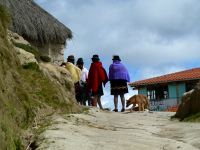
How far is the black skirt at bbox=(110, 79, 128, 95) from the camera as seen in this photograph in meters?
14.8

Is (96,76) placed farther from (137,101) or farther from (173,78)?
(173,78)

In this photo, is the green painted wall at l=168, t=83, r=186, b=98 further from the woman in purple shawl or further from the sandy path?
the sandy path

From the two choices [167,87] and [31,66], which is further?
[167,87]

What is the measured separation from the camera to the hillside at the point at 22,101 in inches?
258

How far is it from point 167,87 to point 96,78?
25189 millimetres

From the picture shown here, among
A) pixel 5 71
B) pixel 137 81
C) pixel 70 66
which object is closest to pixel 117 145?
pixel 5 71

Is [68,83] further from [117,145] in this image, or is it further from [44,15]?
[44,15]

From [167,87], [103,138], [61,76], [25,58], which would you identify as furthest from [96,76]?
[167,87]

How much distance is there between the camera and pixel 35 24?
18.1m

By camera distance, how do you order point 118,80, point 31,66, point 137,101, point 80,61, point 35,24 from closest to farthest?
point 31,66 < point 118,80 < point 80,61 < point 137,101 < point 35,24

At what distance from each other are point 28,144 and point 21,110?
86cm

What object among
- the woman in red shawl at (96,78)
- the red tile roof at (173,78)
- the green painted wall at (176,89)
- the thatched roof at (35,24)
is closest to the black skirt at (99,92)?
the woman in red shawl at (96,78)

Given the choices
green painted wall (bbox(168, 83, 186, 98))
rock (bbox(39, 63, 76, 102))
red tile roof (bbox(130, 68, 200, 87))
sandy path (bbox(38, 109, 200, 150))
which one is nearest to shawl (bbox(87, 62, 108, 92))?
rock (bbox(39, 63, 76, 102))

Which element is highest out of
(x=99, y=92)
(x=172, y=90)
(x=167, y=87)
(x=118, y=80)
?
(x=167, y=87)
